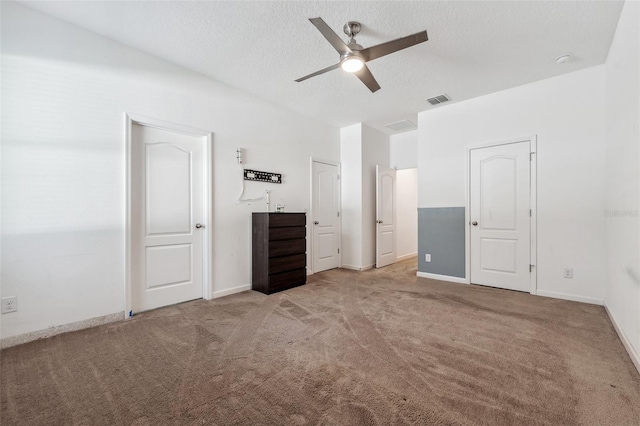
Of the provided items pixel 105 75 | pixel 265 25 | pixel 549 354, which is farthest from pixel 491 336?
pixel 105 75

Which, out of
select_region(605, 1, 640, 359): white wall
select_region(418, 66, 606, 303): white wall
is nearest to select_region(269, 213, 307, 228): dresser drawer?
select_region(418, 66, 606, 303): white wall

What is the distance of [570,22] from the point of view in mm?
2387

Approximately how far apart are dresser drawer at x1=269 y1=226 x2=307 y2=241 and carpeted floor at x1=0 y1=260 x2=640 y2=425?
3.40 ft

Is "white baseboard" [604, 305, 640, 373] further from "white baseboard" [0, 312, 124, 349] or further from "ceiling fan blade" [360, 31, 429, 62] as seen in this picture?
"white baseboard" [0, 312, 124, 349]

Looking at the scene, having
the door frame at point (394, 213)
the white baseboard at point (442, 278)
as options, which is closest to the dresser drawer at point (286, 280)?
the door frame at point (394, 213)

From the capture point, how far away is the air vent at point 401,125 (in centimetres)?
498

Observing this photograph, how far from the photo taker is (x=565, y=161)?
10.8ft

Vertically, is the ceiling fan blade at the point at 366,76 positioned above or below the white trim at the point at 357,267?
above

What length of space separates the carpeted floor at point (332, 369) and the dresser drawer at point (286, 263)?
758 millimetres

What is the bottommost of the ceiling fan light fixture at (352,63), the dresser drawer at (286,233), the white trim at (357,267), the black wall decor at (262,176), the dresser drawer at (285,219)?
the white trim at (357,267)

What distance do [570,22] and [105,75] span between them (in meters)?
4.36

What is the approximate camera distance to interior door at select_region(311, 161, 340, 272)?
15.8 ft

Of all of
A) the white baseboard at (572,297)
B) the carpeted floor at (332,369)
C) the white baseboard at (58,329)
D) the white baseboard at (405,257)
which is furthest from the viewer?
the white baseboard at (405,257)

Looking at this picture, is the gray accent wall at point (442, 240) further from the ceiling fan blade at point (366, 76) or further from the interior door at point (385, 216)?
the ceiling fan blade at point (366, 76)
